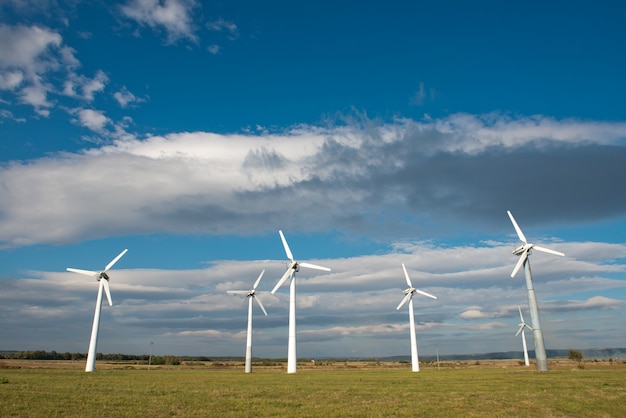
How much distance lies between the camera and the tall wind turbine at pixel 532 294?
226 ft

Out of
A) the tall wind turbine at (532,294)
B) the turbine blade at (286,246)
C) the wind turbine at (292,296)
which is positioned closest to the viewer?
the tall wind turbine at (532,294)

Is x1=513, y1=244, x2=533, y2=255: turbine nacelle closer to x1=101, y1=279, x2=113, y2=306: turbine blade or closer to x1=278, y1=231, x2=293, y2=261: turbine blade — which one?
x1=278, y1=231, x2=293, y2=261: turbine blade

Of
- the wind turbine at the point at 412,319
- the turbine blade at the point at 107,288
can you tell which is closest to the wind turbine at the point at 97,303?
the turbine blade at the point at 107,288

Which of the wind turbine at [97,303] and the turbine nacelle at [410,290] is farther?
the turbine nacelle at [410,290]

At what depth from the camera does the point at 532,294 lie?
7488 centimetres

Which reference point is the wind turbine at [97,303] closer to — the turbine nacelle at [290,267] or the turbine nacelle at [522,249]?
the turbine nacelle at [290,267]

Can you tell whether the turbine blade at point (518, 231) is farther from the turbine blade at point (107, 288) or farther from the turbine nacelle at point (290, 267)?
the turbine blade at point (107, 288)

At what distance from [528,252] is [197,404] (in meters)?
69.8

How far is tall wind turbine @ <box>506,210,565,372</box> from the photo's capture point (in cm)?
6894

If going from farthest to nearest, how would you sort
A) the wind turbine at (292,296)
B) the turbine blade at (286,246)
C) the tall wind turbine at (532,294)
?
the turbine blade at (286,246) < the wind turbine at (292,296) < the tall wind turbine at (532,294)

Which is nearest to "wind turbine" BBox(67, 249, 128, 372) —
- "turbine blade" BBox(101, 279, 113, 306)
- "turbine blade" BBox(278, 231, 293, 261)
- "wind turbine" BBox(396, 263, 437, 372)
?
"turbine blade" BBox(101, 279, 113, 306)

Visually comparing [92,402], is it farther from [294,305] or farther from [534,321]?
[534,321]

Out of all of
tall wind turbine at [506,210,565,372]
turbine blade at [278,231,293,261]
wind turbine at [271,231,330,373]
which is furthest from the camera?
turbine blade at [278,231,293,261]

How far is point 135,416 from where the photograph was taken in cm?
2291
